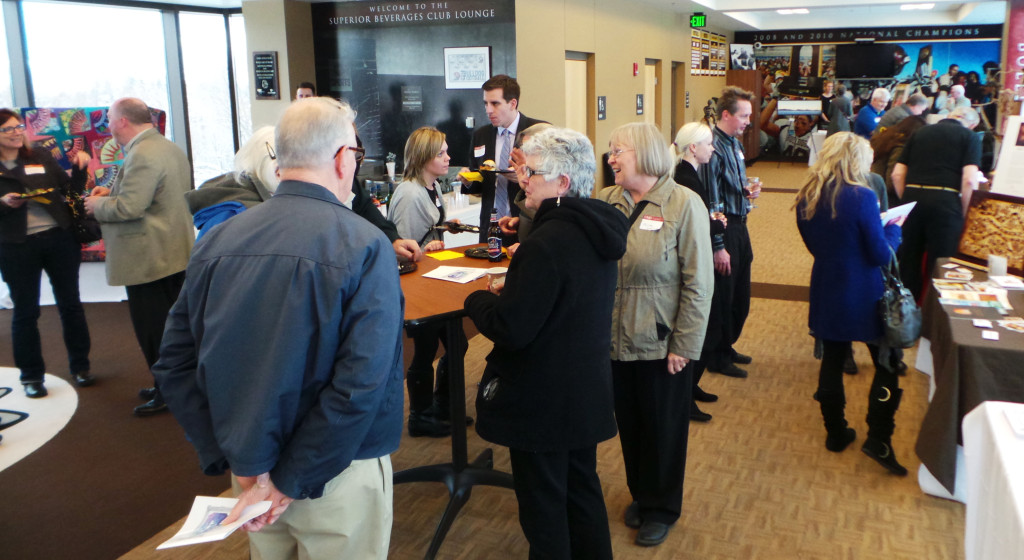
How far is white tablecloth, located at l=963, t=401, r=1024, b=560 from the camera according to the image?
1489 millimetres

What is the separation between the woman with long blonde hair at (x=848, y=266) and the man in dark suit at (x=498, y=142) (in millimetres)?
1477

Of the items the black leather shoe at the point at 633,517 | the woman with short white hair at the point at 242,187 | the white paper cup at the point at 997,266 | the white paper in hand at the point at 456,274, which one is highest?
the woman with short white hair at the point at 242,187

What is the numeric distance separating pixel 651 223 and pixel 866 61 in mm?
16458

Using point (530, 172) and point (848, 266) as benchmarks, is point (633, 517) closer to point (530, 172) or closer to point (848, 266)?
point (848, 266)

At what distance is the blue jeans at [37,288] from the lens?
396cm

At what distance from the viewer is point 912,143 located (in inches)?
181

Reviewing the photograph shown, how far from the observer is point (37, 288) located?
13.3ft

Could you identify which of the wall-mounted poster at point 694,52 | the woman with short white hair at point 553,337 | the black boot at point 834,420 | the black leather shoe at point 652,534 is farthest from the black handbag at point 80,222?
the wall-mounted poster at point 694,52

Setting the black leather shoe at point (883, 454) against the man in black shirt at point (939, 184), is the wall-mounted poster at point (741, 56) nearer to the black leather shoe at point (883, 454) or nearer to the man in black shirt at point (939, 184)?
the man in black shirt at point (939, 184)

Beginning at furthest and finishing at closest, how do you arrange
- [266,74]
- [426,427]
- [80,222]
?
[266,74], [80,222], [426,427]

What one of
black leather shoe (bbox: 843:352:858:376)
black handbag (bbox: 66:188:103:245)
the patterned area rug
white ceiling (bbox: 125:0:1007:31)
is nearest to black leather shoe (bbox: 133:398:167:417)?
the patterned area rug

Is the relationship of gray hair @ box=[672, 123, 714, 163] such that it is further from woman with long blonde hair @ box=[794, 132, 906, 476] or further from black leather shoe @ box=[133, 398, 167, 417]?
black leather shoe @ box=[133, 398, 167, 417]

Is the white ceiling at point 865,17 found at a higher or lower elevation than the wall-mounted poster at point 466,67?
higher

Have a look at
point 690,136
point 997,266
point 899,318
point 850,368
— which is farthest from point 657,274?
point 850,368
